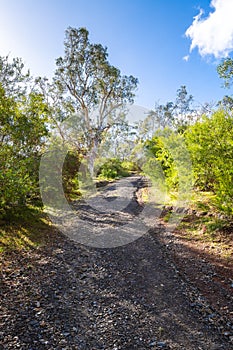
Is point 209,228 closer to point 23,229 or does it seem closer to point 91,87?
point 23,229

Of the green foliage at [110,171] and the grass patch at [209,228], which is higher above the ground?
the green foliage at [110,171]

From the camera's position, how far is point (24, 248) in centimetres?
536

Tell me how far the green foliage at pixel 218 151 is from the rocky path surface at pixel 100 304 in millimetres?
2007

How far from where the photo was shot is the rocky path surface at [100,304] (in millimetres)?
2691

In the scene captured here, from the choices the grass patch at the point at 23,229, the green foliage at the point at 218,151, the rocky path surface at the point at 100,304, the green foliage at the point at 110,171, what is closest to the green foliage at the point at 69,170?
the grass patch at the point at 23,229

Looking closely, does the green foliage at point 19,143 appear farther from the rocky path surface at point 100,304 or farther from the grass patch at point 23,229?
the rocky path surface at point 100,304

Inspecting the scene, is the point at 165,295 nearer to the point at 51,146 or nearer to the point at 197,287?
the point at 197,287

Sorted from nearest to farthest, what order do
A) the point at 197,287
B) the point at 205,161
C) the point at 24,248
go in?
the point at 197,287, the point at 24,248, the point at 205,161

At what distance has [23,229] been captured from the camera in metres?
6.43

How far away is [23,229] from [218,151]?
5.36 meters

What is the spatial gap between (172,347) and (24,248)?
3808mm

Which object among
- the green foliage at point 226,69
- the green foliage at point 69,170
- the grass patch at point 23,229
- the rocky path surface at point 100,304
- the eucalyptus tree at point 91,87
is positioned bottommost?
the rocky path surface at point 100,304

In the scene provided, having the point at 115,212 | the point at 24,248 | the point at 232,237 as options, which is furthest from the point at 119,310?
the point at 115,212

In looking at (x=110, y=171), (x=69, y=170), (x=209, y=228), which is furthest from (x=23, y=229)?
(x=110, y=171)
